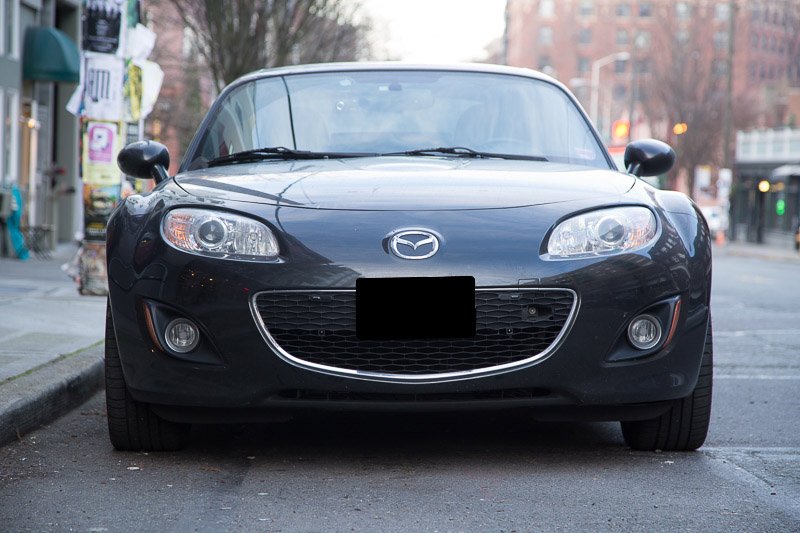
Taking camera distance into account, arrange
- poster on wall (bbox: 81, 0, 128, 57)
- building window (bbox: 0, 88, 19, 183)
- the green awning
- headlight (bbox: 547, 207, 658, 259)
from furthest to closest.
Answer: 1. the green awning
2. building window (bbox: 0, 88, 19, 183)
3. poster on wall (bbox: 81, 0, 128, 57)
4. headlight (bbox: 547, 207, 658, 259)

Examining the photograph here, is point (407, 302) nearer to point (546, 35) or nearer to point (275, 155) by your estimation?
point (275, 155)

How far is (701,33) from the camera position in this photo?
70.9 m

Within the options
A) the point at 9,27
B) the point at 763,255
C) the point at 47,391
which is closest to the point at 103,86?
the point at 47,391

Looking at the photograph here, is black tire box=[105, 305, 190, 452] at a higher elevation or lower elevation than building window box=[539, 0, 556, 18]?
lower

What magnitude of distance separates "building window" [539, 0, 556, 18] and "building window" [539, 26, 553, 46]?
1.17 m

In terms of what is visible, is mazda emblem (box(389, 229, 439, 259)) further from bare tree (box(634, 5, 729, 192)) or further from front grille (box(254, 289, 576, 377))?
bare tree (box(634, 5, 729, 192))

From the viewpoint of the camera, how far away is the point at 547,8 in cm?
11825

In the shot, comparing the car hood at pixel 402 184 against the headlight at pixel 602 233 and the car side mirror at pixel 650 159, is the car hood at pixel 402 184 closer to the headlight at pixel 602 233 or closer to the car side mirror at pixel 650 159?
the headlight at pixel 602 233

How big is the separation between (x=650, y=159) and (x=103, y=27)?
623 centimetres

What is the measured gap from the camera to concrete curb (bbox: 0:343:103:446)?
4867 mm

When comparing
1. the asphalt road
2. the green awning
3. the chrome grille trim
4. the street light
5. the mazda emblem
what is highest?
the street light

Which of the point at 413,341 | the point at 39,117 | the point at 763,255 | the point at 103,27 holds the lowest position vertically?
the point at 763,255

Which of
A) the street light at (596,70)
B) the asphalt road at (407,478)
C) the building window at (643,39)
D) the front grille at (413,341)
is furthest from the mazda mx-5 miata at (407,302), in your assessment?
the building window at (643,39)

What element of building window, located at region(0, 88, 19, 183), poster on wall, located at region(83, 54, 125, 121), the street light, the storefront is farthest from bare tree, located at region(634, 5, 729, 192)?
poster on wall, located at region(83, 54, 125, 121)
